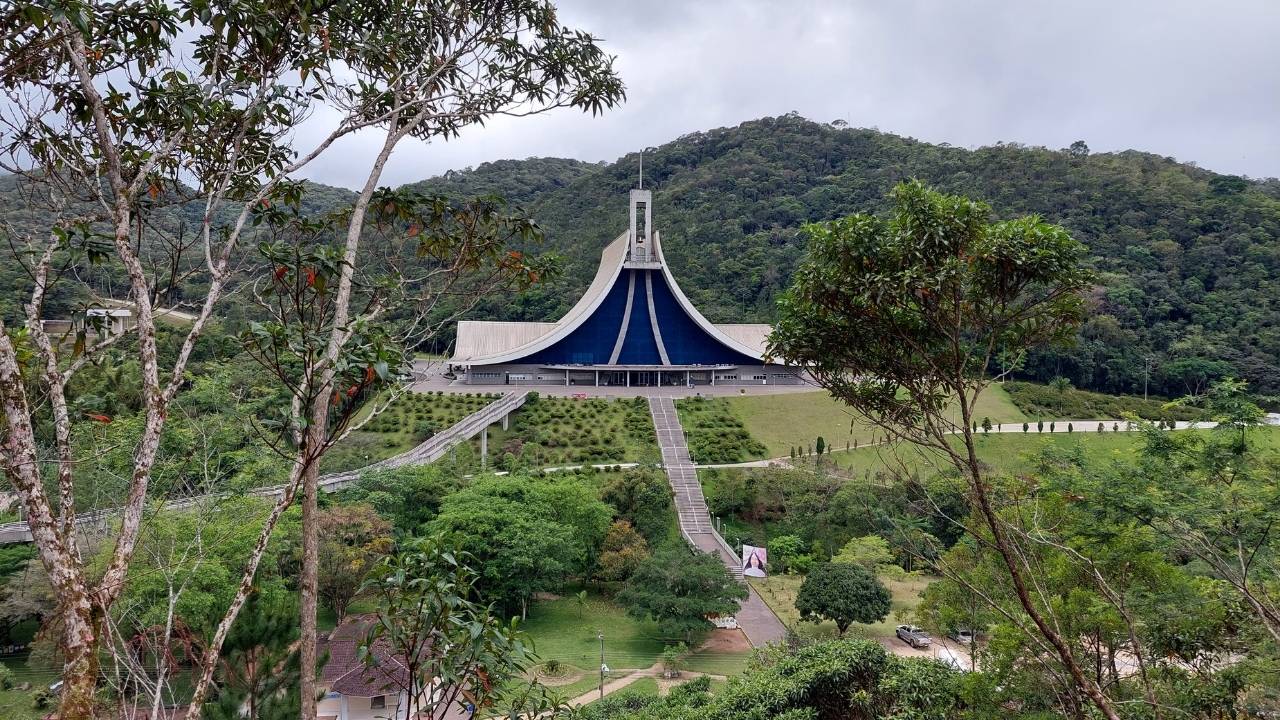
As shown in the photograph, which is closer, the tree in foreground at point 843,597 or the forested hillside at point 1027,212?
the tree in foreground at point 843,597

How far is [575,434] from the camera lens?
21312 millimetres

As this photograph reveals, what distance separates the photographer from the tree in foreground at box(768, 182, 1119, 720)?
385cm

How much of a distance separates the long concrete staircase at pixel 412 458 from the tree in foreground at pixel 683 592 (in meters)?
5.99


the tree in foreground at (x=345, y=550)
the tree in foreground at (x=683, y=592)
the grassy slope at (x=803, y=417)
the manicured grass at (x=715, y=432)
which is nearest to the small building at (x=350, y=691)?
the tree in foreground at (x=345, y=550)

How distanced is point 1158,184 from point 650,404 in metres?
32.1

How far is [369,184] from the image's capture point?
3461 millimetres

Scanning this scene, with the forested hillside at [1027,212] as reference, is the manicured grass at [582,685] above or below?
below

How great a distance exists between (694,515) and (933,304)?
555 inches

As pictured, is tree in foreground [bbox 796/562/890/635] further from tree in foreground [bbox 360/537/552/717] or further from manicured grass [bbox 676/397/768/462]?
tree in foreground [bbox 360/537/552/717]

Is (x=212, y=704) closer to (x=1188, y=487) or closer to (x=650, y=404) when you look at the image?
(x=1188, y=487)

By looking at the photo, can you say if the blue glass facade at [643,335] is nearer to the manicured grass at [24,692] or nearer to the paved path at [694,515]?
the paved path at [694,515]

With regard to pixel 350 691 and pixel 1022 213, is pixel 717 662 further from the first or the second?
pixel 1022 213

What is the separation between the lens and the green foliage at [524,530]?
41.1 feet

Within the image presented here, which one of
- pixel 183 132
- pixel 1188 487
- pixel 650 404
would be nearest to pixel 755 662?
pixel 1188 487
